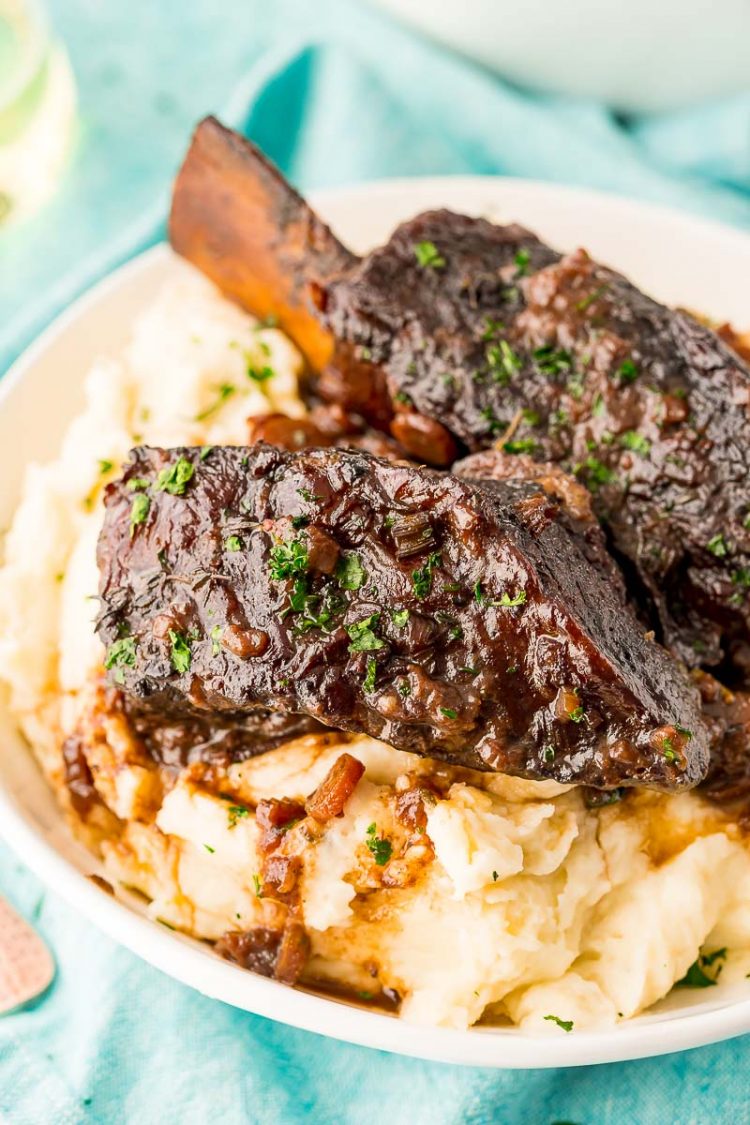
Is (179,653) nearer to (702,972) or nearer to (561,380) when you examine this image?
(561,380)

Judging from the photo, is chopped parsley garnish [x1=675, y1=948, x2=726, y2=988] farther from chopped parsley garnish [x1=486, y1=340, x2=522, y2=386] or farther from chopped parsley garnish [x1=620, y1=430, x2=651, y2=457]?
chopped parsley garnish [x1=486, y1=340, x2=522, y2=386]

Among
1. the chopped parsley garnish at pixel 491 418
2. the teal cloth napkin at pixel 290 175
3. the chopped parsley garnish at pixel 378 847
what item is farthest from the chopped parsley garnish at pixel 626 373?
Result: the teal cloth napkin at pixel 290 175

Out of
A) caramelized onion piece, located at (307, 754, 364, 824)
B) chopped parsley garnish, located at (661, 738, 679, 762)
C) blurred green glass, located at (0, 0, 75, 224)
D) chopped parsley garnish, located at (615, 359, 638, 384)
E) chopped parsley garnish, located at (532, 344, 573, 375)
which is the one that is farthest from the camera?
blurred green glass, located at (0, 0, 75, 224)

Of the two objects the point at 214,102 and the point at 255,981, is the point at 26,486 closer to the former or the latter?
the point at 255,981

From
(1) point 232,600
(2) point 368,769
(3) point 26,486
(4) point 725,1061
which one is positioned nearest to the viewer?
(1) point 232,600

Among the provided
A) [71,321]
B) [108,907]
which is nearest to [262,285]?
[71,321]

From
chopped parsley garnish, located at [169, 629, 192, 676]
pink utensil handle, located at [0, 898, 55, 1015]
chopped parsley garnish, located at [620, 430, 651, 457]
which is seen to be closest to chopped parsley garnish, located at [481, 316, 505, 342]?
chopped parsley garnish, located at [620, 430, 651, 457]

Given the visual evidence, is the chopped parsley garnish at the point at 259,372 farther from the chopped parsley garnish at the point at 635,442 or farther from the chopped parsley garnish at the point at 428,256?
the chopped parsley garnish at the point at 635,442
